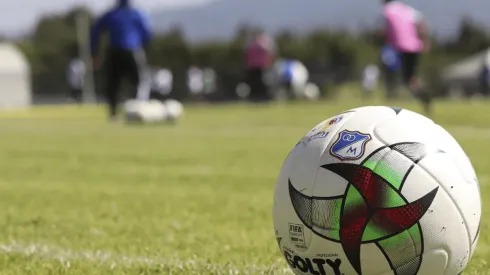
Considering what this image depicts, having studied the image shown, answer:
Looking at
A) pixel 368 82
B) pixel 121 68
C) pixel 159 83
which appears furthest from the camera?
pixel 368 82

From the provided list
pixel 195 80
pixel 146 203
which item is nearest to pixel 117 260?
pixel 146 203

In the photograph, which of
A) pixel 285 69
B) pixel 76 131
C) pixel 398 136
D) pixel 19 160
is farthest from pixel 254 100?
pixel 398 136

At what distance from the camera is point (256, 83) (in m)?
31.2

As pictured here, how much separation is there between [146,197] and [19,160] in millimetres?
4001

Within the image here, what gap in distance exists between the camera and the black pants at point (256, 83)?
30.9 meters

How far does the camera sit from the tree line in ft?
189

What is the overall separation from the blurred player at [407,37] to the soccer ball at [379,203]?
14.4 metres

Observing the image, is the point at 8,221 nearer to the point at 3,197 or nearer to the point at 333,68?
the point at 3,197

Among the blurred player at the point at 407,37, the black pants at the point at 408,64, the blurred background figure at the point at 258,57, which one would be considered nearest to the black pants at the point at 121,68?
the blurred player at the point at 407,37

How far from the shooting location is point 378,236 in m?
3.09

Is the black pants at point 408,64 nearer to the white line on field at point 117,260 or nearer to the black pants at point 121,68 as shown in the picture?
the black pants at point 121,68

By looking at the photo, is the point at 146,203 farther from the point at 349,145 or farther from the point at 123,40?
the point at 123,40

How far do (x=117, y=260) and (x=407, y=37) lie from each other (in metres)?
14.7

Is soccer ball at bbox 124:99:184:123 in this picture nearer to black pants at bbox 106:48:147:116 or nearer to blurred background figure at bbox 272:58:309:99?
black pants at bbox 106:48:147:116
